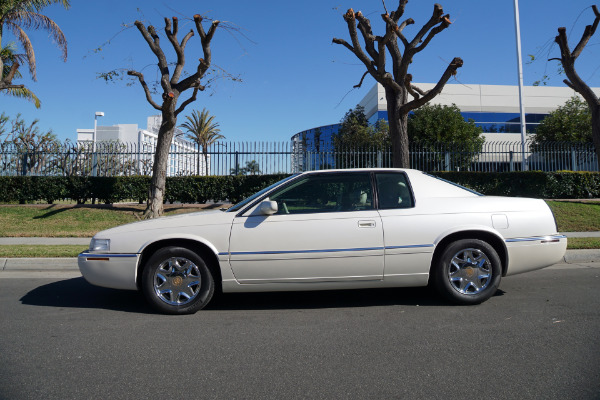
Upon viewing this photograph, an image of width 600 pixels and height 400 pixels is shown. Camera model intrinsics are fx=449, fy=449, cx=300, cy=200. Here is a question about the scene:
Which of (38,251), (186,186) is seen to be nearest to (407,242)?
(38,251)

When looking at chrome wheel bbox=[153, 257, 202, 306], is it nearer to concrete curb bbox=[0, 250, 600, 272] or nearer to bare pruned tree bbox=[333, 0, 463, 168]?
concrete curb bbox=[0, 250, 600, 272]

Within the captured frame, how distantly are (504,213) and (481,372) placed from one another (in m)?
2.32

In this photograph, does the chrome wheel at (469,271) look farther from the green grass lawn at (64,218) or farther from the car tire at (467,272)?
the green grass lawn at (64,218)

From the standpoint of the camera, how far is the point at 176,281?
4809 millimetres

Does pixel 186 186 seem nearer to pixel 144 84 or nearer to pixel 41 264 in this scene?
pixel 144 84

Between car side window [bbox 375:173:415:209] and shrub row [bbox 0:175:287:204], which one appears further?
shrub row [bbox 0:175:287:204]

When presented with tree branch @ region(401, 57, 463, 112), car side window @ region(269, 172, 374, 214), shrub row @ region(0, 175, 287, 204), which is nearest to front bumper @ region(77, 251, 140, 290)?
car side window @ region(269, 172, 374, 214)

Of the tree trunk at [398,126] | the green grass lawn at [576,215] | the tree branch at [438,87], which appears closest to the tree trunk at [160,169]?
the tree trunk at [398,126]

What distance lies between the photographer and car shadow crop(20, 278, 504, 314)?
521 cm

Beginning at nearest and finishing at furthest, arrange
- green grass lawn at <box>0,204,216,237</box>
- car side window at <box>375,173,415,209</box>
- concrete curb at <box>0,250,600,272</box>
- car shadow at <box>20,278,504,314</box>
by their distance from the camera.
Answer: car side window at <box>375,173,415,209</box>, car shadow at <box>20,278,504,314</box>, concrete curb at <box>0,250,600,272</box>, green grass lawn at <box>0,204,216,237</box>

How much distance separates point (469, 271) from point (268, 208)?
2.34 meters

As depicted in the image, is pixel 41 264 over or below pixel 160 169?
below

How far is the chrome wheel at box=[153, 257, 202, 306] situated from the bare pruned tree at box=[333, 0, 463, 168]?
9.13 m

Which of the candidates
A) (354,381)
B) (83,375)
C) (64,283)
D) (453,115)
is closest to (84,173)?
(64,283)
